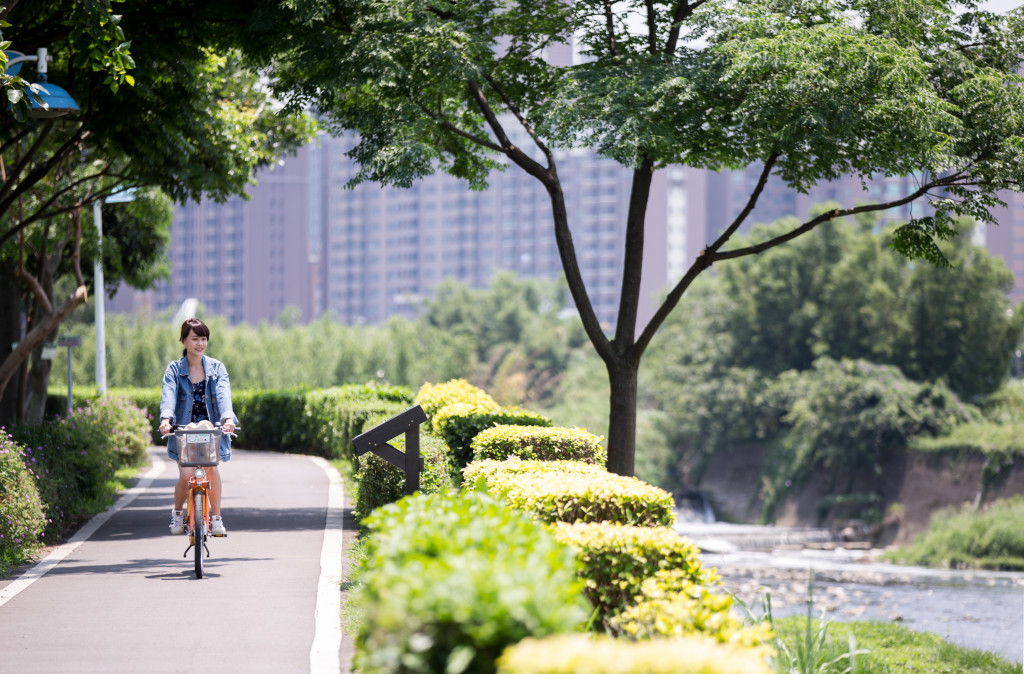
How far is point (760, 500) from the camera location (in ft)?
191

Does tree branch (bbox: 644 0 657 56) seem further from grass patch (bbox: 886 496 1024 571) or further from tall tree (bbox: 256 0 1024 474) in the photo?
grass patch (bbox: 886 496 1024 571)

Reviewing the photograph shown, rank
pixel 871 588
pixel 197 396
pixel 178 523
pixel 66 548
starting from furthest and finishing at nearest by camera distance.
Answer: pixel 871 588 → pixel 66 548 → pixel 197 396 → pixel 178 523

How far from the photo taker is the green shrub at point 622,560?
523 cm

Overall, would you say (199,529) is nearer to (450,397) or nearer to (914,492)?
(450,397)

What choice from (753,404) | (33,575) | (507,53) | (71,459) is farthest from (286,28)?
(753,404)

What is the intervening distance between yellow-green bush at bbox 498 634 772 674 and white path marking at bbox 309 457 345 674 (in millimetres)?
3012

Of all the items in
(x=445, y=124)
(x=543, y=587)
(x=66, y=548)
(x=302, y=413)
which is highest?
(x=445, y=124)

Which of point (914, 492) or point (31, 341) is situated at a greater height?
point (31, 341)

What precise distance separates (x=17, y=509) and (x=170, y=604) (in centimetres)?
274

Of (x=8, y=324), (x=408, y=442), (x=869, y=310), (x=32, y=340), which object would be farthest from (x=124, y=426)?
(x=869, y=310)

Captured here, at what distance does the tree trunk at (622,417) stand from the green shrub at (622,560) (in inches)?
330

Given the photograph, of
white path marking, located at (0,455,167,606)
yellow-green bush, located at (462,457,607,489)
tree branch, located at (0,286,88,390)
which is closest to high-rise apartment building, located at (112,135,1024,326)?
tree branch, located at (0,286,88,390)

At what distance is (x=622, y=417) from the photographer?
13758mm

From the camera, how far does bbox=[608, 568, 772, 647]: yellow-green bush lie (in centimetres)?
426
